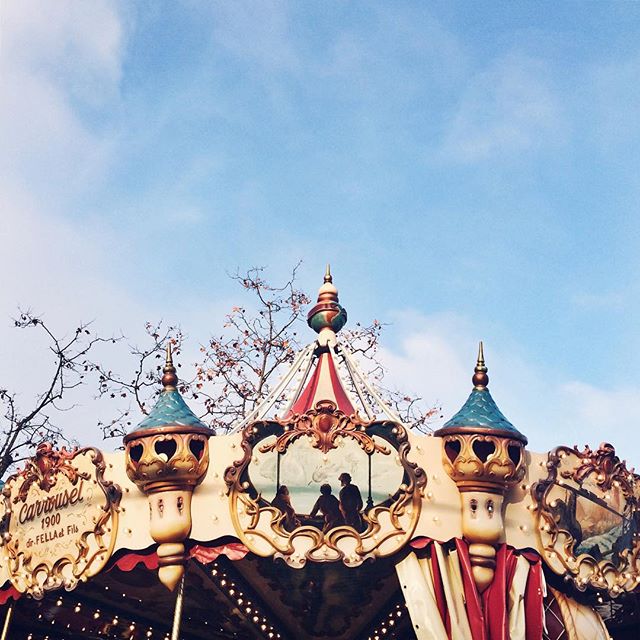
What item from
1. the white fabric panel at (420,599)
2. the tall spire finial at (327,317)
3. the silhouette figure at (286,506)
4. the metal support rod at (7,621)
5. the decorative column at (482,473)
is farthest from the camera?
the tall spire finial at (327,317)

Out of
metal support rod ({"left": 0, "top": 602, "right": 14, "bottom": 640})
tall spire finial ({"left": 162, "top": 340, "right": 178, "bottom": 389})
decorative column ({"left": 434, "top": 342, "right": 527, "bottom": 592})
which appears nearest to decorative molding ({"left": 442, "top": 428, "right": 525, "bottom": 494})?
decorative column ({"left": 434, "top": 342, "right": 527, "bottom": 592})

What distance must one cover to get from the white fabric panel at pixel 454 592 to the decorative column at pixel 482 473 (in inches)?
5.4

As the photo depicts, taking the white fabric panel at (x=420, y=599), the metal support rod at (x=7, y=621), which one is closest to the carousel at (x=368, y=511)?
the white fabric panel at (x=420, y=599)

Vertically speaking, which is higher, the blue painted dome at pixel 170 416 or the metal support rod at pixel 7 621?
the blue painted dome at pixel 170 416

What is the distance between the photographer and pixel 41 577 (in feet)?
31.7

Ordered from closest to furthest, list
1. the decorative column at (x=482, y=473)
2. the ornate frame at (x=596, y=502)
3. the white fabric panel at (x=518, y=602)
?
the white fabric panel at (x=518, y=602) < the decorative column at (x=482, y=473) < the ornate frame at (x=596, y=502)

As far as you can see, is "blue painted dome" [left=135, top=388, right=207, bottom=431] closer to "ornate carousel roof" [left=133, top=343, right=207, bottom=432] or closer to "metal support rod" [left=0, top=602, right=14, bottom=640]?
"ornate carousel roof" [left=133, top=343, right=207, bottom=432]

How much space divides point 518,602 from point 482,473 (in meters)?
1.00

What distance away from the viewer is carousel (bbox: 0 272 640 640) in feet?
29.2

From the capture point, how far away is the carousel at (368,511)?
891 centimetres

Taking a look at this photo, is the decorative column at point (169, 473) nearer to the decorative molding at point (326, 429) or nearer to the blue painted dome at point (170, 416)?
the blue painted dome at point (170, 416)

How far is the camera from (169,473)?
354 inches

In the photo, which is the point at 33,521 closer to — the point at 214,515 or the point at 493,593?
the point at 214,515

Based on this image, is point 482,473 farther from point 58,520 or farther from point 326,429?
point 58,520
